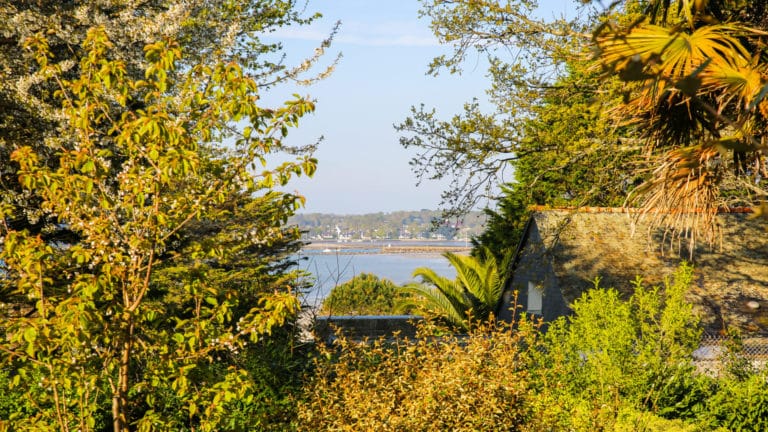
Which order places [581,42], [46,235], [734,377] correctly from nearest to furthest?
[734,377]
[46,235]
[581,42]

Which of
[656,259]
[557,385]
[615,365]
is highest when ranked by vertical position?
[656,259]

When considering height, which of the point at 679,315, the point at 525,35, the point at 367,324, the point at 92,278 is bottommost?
the point at 367,324

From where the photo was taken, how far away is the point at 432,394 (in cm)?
607

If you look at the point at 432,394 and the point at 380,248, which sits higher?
the point at 432,394

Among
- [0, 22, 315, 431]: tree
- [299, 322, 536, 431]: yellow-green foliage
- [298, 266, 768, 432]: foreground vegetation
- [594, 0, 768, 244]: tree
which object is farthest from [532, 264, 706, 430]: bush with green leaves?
[0, 22, 315, 431]: tree

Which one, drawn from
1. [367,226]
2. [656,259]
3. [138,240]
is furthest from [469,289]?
[367,226]

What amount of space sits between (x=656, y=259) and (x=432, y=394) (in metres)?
9.21

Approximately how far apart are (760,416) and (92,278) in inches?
268

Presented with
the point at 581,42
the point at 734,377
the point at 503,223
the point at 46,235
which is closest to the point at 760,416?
the point at 734,377

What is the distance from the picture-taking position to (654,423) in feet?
25.2

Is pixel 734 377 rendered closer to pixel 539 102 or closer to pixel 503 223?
pixel 539 102

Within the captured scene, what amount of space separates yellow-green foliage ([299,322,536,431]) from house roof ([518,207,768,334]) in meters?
5.80

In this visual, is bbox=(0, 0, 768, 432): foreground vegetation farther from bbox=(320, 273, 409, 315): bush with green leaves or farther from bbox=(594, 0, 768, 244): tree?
bbox=(320, 273, 409, 315): bush with green leaves

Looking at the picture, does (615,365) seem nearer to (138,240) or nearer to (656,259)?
(138,240)
